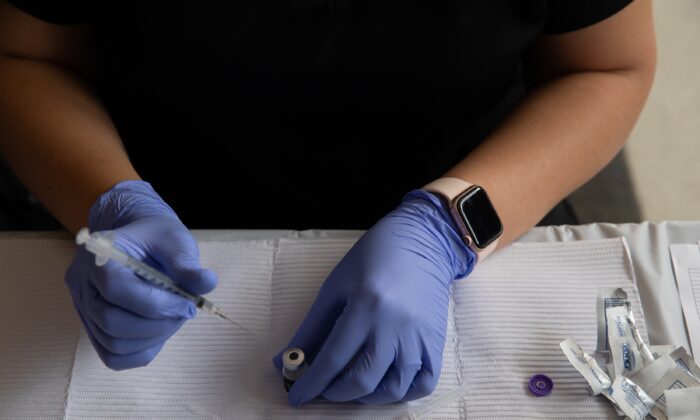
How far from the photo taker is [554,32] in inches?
33.9

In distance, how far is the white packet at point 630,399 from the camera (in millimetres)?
693

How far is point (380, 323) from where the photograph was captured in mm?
693

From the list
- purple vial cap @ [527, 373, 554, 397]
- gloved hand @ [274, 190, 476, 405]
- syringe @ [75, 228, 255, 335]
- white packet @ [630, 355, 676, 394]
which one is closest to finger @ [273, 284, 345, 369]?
gloved hand @ [274, 190, 476, 405]

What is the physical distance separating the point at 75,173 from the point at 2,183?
1.63ft

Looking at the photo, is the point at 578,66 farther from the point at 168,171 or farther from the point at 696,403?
the point at 168,171

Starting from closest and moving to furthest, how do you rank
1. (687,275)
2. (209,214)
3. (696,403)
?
(696,403) < (687,275) < (209,214)

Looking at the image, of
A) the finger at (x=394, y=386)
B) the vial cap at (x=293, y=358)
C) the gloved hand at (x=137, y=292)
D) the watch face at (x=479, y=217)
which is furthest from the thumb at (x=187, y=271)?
the watch face at (x=479, y=217)

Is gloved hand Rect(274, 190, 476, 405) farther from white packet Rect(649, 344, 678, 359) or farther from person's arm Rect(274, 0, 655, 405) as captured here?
white packet Rect(649, 344, 678, 359)

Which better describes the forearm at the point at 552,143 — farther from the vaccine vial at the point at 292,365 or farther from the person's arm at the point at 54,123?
the person's arm at the point at 54,123

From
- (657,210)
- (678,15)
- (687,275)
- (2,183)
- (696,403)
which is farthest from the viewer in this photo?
(678,15)

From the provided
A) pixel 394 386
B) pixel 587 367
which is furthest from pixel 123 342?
pixel 587 367

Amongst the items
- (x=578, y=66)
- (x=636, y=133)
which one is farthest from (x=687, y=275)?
(x=636, y=133)

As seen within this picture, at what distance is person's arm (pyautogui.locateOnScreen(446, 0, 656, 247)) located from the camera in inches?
33.7

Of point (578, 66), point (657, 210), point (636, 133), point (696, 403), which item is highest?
point (578, 66)
